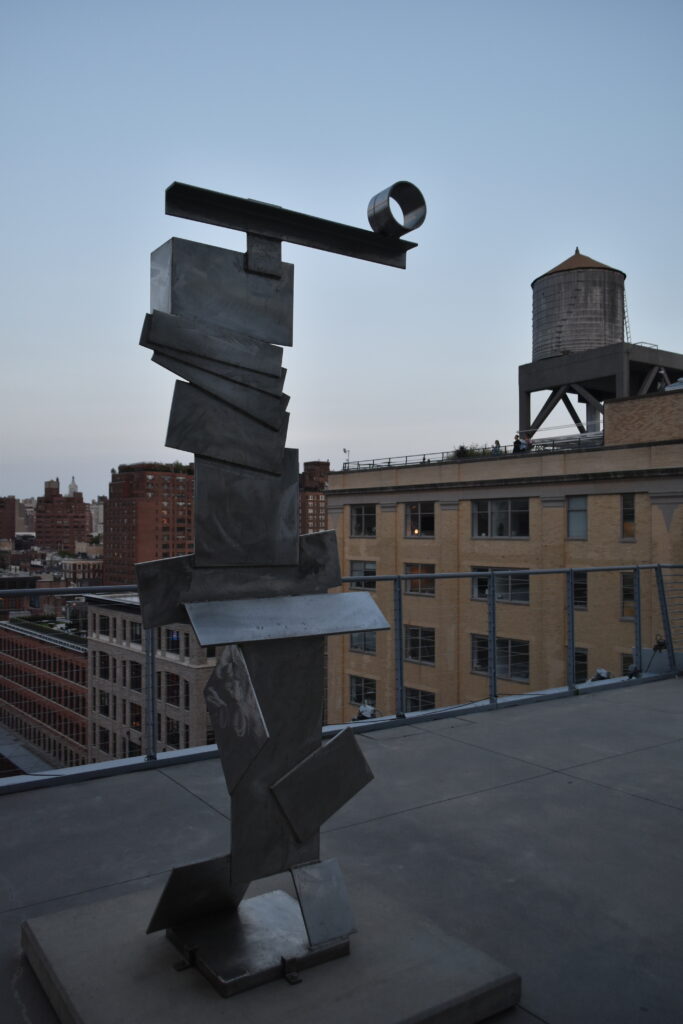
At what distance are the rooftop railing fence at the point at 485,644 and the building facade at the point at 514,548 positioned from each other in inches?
4.8

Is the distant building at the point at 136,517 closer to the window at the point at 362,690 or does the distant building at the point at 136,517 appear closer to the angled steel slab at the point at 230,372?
the window at the point at 362,690

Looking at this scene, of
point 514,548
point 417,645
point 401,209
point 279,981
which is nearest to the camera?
point 279,981

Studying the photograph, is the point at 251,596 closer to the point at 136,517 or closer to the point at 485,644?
the point at 485,644

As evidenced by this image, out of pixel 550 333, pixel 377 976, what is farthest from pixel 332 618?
pixel 550 333

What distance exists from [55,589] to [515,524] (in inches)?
1347

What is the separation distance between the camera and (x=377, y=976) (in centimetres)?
247

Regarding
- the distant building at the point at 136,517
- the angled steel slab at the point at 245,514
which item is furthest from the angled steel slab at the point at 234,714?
the distant building at the point at 136,517

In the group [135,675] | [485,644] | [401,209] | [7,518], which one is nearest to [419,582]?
[485,644]

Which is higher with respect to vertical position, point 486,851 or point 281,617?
point 281,617

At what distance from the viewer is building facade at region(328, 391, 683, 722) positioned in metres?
31.1

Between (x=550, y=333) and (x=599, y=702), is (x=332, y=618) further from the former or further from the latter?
(x=550, y=333)

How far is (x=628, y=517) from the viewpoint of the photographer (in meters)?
32.3

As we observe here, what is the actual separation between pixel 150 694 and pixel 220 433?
2.99 meters

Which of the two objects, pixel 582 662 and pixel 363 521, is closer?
pixel 582 662
